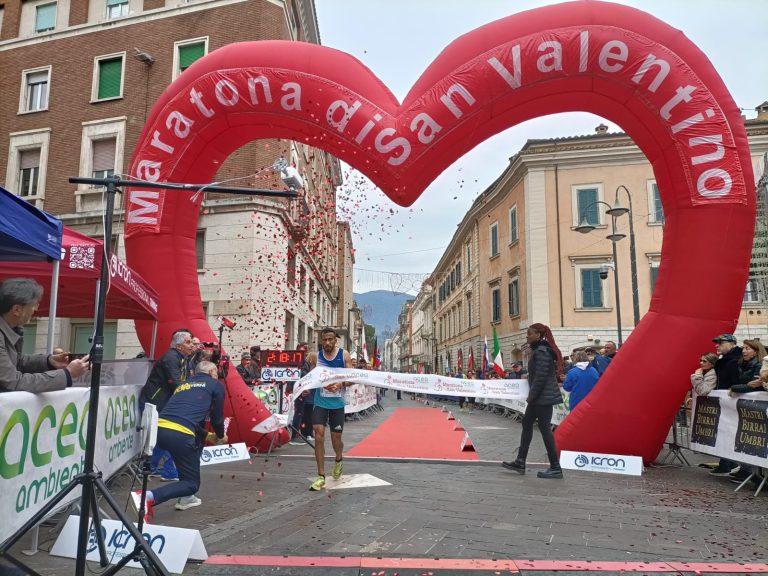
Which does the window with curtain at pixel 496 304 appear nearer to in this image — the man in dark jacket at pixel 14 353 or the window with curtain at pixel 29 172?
the window with curtain at pixel 29 172

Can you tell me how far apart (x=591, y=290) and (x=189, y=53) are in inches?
718

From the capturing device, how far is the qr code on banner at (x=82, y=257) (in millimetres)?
6000

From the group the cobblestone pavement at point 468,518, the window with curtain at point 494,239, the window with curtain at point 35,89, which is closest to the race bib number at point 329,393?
the cobblestone pavement at point 468,518

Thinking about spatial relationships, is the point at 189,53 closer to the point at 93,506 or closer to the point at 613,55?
the point at 613,55

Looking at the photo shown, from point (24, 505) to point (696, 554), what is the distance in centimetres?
430

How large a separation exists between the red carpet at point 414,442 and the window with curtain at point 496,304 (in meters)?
16.6

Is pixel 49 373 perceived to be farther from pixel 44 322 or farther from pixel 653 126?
pixel 44 322

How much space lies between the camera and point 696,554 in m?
3.89

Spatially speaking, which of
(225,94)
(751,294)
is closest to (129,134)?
(225,94)

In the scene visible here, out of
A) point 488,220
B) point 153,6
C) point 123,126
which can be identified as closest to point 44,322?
point 123,126

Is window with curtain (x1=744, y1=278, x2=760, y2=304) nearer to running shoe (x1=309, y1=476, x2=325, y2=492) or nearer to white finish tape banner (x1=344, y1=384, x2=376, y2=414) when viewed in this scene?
white finish tape banner (x1=344, y1=384, x2=376, y2=414)

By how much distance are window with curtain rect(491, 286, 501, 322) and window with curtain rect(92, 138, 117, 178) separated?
64.2 feet

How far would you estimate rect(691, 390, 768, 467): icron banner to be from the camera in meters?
6.02

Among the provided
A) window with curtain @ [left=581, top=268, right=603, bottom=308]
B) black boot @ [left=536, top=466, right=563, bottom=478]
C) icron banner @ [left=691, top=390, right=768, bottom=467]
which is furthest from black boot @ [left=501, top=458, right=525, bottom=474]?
window with curtain @ [left=581, top=268, right=603, bottom=308]
